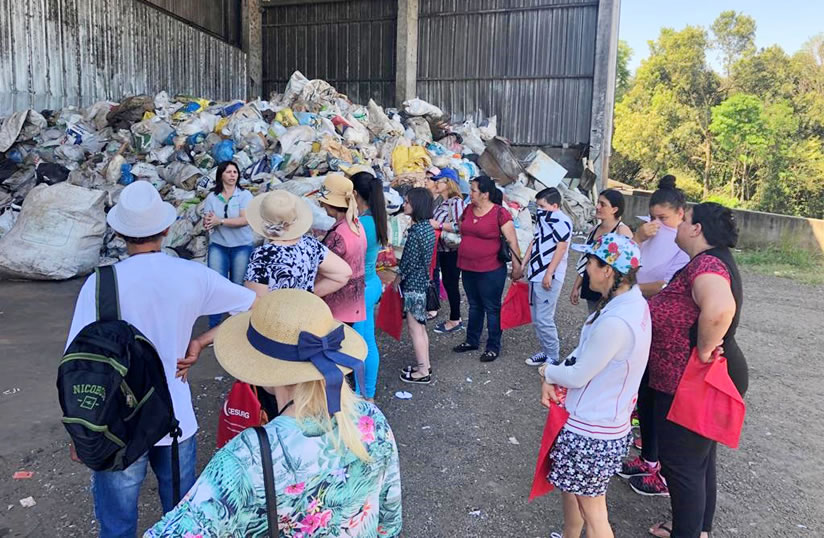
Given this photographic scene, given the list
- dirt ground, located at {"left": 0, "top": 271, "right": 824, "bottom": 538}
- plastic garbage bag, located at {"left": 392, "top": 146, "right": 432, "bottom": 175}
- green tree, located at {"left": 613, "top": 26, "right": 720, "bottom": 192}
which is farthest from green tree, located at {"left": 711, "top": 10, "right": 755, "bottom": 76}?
dirt ground, located at {"left": 0, "top": 271, "right": 824, "bottom": 538}

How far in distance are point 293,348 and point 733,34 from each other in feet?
84.9

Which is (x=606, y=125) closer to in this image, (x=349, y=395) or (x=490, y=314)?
(x=490, y=314)

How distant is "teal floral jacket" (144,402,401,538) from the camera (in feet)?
4.05

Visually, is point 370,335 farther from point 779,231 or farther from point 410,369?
point 779,231

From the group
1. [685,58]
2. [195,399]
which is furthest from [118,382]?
[685,58]

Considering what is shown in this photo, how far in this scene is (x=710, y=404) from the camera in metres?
2.41

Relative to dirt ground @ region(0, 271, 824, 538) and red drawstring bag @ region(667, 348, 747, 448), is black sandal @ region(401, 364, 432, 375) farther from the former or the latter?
red drawstring bag @ region(667, 348, 747, 448)

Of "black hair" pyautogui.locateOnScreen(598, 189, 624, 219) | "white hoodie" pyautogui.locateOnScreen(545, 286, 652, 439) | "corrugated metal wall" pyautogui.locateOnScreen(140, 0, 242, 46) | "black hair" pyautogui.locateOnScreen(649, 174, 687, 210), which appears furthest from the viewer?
"corrugated metal wall" pyautogui.locateOnScreen(140, 0, 242, 46)

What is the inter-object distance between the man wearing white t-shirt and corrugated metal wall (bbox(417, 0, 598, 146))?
11698mm

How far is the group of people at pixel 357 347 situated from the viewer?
1.34m

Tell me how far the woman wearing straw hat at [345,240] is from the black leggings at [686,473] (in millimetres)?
1803

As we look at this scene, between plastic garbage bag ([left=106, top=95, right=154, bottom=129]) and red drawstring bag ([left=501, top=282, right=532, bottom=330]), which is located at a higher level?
plastic garbage bag ([left=106, top=95, right=154, bottom=129])

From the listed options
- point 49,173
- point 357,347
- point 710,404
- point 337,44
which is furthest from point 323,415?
point 337,44

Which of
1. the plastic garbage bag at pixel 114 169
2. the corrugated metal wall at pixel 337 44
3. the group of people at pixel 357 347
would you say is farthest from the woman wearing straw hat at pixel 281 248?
the corrugated metal wall at pixel 337 44
